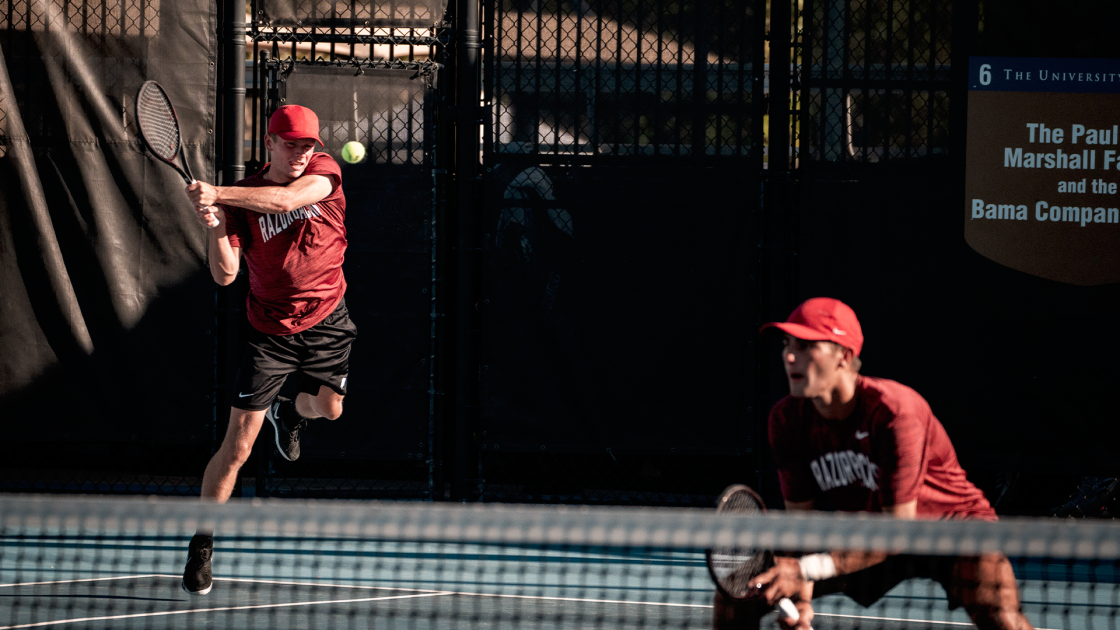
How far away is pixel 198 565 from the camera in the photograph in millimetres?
4094

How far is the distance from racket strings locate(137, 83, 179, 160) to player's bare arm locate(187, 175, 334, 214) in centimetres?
43

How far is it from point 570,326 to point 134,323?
7.04 feet

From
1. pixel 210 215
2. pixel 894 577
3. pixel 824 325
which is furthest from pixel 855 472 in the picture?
pixel 210 215

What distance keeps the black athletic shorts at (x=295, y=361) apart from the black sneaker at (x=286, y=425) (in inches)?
8.3

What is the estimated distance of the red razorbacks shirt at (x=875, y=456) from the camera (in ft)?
8.90

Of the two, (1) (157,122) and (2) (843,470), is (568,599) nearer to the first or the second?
(2) (843,470)

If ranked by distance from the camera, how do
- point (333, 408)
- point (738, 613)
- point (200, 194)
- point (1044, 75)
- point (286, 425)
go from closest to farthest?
point (738, 613)
point (200, 194)
point (333, 408)
point (286, 425)
point (1044, 75)

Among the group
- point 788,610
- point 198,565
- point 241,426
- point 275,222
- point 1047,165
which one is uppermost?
point 1047,165

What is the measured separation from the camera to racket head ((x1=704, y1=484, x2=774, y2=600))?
2.66m

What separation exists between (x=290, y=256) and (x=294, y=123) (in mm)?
528

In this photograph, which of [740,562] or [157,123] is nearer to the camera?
[740,562]

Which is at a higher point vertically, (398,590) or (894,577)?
(894,577)

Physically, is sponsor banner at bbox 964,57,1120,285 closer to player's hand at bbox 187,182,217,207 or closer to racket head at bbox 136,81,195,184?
player's hand at bbox 187,182,217,207

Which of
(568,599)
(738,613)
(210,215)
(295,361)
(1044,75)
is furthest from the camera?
(1044,75)
